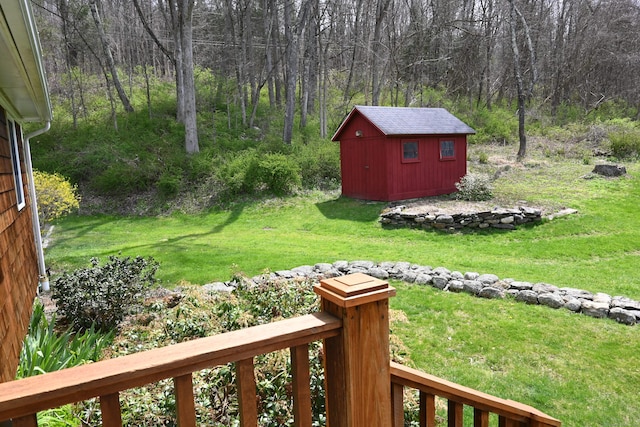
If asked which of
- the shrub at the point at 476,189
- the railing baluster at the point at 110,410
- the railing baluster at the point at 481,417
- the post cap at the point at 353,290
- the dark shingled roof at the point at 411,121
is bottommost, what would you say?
the shrub at the point at 476,189

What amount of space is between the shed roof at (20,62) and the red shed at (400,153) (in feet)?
29.5

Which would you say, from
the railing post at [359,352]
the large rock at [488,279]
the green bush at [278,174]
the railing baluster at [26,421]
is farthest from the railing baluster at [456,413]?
the green bush at [278,174]

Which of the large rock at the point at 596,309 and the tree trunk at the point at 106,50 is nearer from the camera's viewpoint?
the large rock at the point at 596,309

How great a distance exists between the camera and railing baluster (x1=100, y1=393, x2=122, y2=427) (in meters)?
Answer: 1.03

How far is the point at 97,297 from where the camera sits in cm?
430

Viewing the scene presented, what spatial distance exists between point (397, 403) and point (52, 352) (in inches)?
126

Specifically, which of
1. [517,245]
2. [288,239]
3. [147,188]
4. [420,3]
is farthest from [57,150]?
[420,3]

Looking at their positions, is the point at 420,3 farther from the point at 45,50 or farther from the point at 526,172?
the point at 45,50

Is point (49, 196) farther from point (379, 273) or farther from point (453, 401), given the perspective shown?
point (453, 401)

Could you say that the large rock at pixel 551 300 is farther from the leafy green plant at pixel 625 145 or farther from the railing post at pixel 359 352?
the leafy green plant at pixel 625 145

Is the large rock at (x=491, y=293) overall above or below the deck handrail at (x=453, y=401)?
below

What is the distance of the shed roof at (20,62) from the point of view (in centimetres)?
212

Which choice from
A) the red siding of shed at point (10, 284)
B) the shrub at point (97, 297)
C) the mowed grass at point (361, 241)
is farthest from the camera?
the mowed grass at point (361, 241)

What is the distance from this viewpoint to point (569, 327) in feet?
15.6
